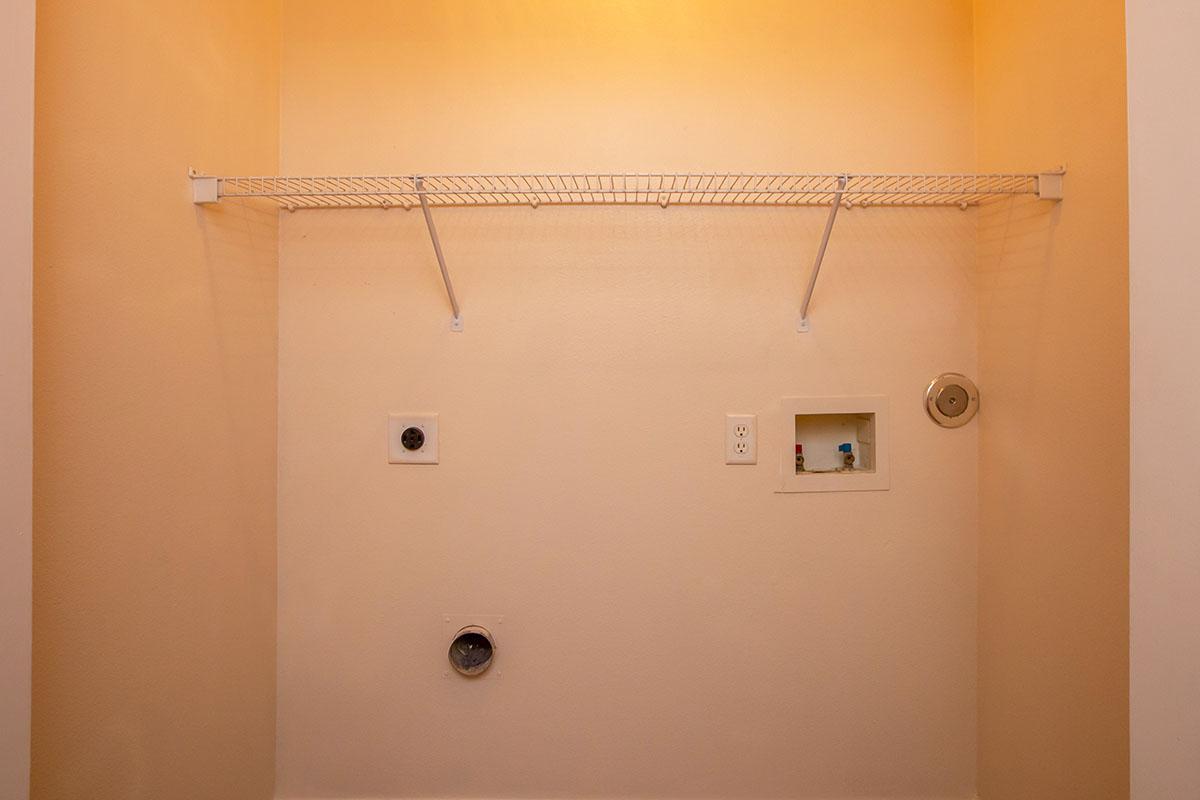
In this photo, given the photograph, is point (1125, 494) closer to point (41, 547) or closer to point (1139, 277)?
point (1139, 277)

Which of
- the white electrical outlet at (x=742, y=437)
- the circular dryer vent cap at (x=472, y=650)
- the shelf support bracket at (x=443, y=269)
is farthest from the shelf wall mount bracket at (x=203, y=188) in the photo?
the white electrical outlet at (x=742, y=437)

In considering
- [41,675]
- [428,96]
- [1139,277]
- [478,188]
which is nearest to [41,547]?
[41,675]

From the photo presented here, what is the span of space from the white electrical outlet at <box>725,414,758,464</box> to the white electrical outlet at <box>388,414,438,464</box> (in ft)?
2.44

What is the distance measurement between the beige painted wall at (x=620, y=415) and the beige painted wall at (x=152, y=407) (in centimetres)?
11

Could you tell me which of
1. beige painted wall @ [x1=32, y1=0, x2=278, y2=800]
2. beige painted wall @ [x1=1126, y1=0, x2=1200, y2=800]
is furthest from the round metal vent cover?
beige painted wall @ [x1=32, y1=0, x2=278, y2=800]

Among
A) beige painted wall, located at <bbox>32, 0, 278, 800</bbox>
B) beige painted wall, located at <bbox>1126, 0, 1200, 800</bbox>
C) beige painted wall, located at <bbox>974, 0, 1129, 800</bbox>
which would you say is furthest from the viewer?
beige painted wall, located at <bbox>974, 0, 1129, 800</bbox>

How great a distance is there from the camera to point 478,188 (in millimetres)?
1397

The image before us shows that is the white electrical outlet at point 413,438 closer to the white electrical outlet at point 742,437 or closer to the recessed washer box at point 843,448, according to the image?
the white electrical outlet at point 742,437

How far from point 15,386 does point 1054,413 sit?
1762mm

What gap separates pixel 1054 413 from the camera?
1.19 m

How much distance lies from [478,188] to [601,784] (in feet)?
5.07

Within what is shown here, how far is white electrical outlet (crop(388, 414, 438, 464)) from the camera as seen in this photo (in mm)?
1413

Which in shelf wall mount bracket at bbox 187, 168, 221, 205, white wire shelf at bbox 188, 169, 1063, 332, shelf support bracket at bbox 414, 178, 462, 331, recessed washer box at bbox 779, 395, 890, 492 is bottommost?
recessed washer box at bbox 779, 395, 890, 492

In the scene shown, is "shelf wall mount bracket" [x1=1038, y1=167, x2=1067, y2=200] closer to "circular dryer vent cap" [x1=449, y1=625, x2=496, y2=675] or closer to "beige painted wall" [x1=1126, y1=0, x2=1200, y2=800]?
"beige painted wall" [x1=1126, y1=0, x2=1200, y2=800]
